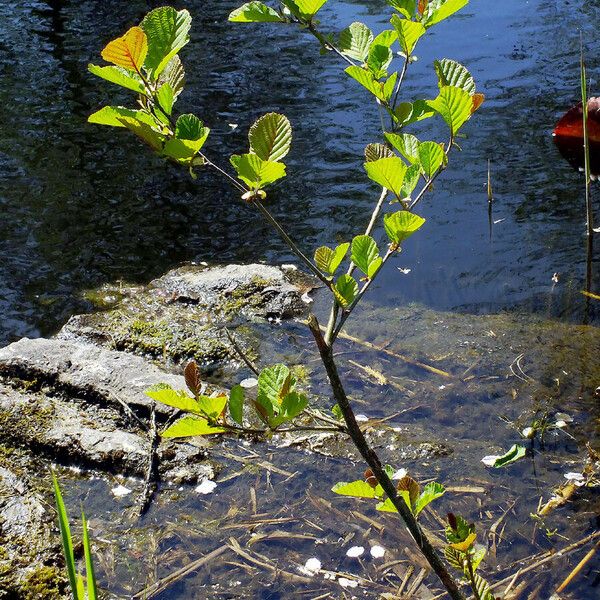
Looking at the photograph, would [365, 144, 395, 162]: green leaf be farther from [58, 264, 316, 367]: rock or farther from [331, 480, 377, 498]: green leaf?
[58, 264, 316, 367]: rock

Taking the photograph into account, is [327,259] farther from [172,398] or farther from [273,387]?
[172,398]

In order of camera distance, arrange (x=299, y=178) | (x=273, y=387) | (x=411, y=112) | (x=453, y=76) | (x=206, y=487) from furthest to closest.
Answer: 1. (x=299, y=178)
2. (x=206, y=487)
3. (x=411, y=112)
4. (x=453, y=76)
5. (x=273, y=387)

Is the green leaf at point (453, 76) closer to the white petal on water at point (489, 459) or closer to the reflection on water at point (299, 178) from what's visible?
the white petal on water at point (489, 459)

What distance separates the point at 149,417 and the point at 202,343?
0.71m

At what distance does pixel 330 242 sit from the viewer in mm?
5223

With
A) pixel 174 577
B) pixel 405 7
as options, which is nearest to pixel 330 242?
pixel 174 577

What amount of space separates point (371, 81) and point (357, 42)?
22cm

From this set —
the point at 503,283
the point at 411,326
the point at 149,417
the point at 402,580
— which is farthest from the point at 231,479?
the point at 503,283

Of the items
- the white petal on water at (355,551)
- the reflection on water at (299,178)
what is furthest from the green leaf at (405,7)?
the reflection on water at (299,178)

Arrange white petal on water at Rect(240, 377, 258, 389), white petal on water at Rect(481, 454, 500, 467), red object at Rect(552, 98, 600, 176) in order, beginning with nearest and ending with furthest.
Answer: white petal on water at Rect(481, 454, 500, 467)
red object at Rect(552, 98, 600, 176)
white petal on water at Rect(240, 377, 258, 389)

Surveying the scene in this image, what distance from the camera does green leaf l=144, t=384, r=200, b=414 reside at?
1483 millimetres

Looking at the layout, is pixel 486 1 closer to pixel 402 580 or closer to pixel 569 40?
pixel 569 40

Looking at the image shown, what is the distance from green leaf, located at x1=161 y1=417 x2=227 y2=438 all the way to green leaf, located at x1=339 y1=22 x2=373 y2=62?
919 millimetres

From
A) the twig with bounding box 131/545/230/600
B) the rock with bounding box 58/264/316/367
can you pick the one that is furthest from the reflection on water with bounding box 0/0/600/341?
the twig with bounding box 131/545/230/600
